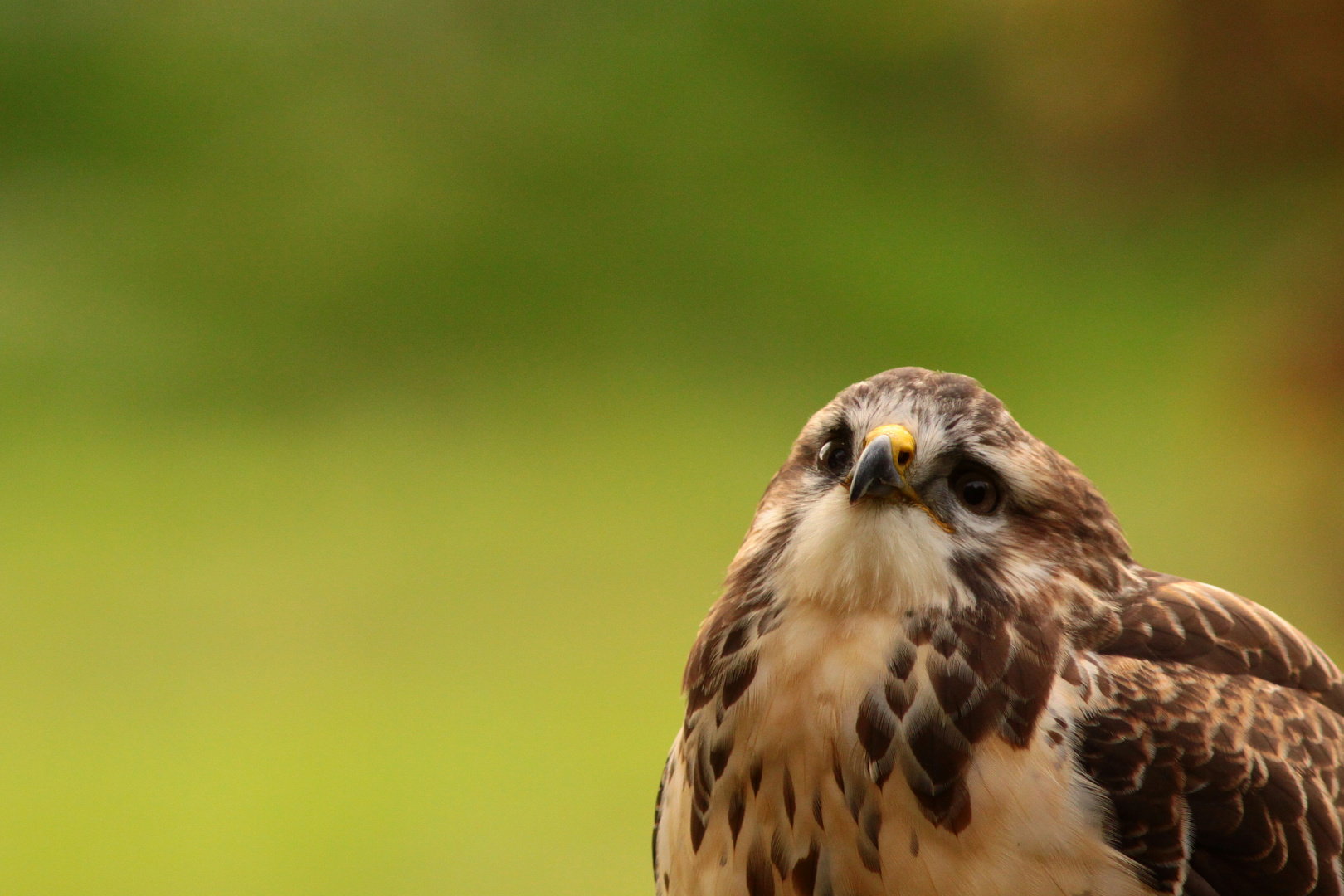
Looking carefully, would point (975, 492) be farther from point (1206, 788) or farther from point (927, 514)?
point (1206, 788)

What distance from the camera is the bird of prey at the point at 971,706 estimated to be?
0.97 meters

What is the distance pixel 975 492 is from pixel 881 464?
114 millimetres

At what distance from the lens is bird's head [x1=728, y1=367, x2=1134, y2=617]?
1016 mm

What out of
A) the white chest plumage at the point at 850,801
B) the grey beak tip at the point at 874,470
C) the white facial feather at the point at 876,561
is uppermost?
the grey beak tip at the point at 874,470

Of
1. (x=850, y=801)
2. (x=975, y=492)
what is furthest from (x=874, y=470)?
(x=850, y=801)

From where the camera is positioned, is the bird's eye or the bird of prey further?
the bird's eye

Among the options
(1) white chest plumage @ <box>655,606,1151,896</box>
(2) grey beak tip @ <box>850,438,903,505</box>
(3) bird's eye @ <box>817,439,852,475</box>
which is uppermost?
(3) bird's eye @ <box>817,439,852,475</box>

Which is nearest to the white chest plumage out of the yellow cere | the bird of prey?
the bird of prey

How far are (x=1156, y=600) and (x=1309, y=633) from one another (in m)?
2.29

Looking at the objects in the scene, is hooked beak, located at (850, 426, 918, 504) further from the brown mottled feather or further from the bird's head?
the brown mottled feather

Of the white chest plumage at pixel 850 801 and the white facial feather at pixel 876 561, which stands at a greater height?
the white facial feather at pixel 876 561

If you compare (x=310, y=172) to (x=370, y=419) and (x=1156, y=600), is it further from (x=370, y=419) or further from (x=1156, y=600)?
(x=1156, y=600)

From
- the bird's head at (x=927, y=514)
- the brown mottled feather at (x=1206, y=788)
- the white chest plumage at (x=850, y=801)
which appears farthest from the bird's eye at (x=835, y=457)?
the brown mottled feather at (x=1206, y=788)

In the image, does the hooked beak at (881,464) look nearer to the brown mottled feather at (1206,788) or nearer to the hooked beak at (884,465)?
the hooked beak at (884,465)
